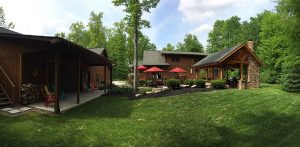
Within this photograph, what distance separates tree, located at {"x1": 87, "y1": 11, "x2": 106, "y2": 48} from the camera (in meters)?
57.0

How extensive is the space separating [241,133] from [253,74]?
16.6 metres

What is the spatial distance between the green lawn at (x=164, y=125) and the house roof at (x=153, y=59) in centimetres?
2425

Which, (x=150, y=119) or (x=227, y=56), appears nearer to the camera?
(x=150, y=119)

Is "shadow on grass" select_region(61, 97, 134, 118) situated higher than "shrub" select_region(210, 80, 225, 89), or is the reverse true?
"shrub" select_region(210, 80, 225, 89)

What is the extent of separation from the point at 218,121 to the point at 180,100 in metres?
4.30

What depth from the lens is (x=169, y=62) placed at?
4125cm

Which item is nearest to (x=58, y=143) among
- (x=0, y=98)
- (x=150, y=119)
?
(x=150, y=119)

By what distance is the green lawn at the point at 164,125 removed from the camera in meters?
8.90

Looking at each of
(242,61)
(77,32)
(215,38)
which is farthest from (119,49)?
(242,61)

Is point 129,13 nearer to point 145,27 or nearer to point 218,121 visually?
point 145,27

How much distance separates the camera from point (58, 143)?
328 inches

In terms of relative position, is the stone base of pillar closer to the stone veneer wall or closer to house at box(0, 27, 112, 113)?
the stone veneer wall

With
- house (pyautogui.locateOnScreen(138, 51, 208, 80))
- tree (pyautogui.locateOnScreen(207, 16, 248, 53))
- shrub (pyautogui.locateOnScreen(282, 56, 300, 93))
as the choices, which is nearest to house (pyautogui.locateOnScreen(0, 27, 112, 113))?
shrub (pyautogui.locateOnScreen(282, 56, 300, 93))

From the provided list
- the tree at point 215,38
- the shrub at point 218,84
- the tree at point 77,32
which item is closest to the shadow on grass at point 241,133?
the shrub at point 218,84
